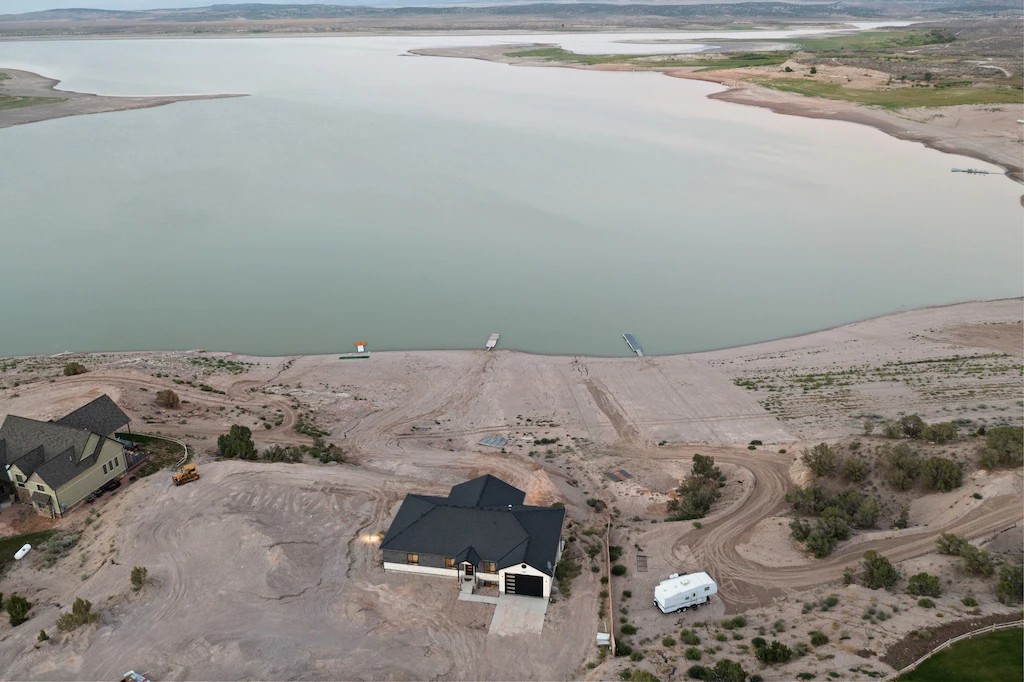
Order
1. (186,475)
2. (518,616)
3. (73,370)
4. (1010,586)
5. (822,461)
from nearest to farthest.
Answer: (1010,586), (518,616), (186,475), (822,461), (73,370)


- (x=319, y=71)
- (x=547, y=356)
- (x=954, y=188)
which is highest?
(x=319, y=71)

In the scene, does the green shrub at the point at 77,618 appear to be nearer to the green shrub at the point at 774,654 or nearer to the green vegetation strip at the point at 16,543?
the green vegetation strip at the point at 16,543

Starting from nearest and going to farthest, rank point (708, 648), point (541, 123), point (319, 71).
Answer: point (708, 648)
point (541, 123)
point (319, 71)

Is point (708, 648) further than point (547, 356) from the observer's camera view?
No

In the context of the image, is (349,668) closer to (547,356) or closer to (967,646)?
(967,646)

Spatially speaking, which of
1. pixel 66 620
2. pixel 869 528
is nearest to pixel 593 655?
pixel 869 528

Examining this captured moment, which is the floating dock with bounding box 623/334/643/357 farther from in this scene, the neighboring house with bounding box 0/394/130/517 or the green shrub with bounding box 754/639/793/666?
the neighboring house with bounding box 0/394/130/517

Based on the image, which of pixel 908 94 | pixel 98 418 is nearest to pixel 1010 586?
pixel 98 418

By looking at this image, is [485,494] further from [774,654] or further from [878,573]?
[878,573]
